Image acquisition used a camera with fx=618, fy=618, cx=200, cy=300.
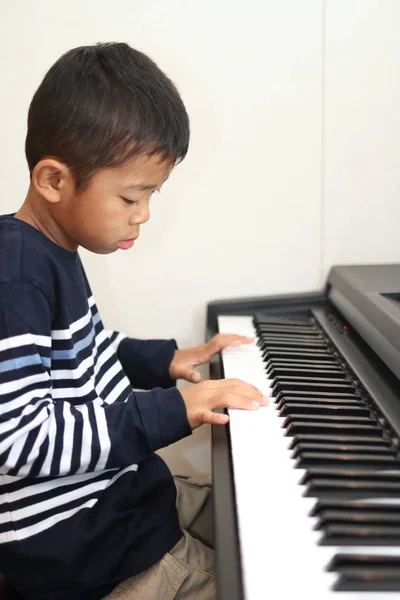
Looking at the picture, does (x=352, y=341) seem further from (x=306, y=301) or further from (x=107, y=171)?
(x=107, y=171)

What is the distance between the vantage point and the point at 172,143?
0.86 metres

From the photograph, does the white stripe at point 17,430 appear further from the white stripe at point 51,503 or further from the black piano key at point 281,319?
the black piano key at point 281,319

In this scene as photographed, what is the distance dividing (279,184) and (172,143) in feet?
2.03

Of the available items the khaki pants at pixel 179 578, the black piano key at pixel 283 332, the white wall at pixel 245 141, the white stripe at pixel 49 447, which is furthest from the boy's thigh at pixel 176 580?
the white wall at pixel 245 141

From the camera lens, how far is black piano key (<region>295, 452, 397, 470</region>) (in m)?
0.73

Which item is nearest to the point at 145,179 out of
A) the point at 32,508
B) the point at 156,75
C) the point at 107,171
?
the point at 107,171

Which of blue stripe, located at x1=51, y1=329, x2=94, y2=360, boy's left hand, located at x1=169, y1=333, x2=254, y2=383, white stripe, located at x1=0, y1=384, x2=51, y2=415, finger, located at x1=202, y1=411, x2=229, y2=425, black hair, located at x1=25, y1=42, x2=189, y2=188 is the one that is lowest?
boy's left hand, located at x1=169, y1=333, x2=254, y2=383

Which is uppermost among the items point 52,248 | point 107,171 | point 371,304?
point 107,171

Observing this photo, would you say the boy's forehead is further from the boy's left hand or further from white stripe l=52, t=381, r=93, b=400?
the boy's left hand

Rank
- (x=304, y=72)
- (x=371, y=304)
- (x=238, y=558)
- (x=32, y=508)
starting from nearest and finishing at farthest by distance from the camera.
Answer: (x=238, y=558), (x=32, y=508), (x=371, y=304), (x=304, y=72)

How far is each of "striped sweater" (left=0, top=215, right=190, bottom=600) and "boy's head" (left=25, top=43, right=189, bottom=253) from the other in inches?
3.0

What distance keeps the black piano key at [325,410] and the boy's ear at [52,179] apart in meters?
A: 0.44

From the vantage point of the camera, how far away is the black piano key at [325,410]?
0.88m

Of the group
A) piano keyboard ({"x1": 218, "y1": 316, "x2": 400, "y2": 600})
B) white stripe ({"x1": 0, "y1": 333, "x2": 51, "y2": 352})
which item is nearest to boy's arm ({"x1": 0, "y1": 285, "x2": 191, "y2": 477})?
white stripe ({"x1": 0, "y1": 333, "x2": 51, "y2": 352})
